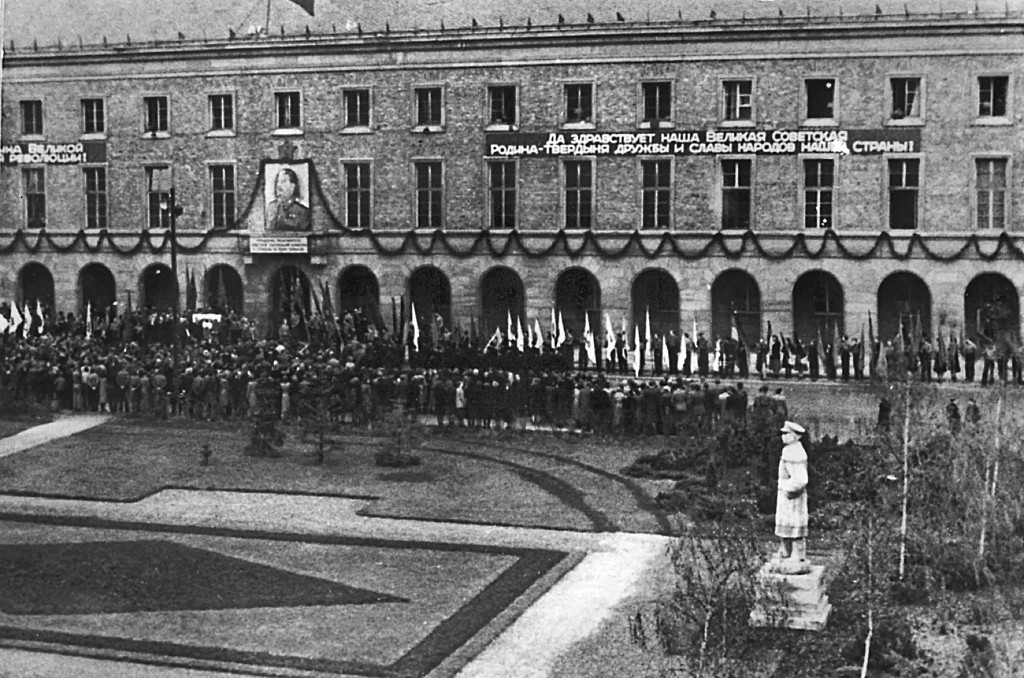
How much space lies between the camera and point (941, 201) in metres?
52.7

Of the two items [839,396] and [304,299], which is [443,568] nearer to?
[839,396]

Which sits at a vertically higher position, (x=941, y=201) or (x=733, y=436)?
(x=941, y=201)

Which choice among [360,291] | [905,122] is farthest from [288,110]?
[905,122]

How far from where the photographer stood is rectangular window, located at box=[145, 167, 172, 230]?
5731 cm

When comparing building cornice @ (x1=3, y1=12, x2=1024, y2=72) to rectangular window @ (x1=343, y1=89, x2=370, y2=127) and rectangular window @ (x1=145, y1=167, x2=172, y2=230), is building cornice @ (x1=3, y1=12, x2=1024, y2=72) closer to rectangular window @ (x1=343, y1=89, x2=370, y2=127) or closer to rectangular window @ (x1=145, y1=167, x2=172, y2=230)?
rectangular window @ (x1=343, y1=89, x2=370, y2=127)

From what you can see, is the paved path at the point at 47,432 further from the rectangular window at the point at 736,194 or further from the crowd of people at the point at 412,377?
the rectangular window at the point at 736,194

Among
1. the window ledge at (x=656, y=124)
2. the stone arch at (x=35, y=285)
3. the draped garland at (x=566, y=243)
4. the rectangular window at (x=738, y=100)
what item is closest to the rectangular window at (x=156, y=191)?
the draped garland at (x=566, y=243)

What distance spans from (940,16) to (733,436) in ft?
82.1

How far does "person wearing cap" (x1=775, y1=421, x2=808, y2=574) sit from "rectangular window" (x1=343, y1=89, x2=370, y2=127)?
37.1m

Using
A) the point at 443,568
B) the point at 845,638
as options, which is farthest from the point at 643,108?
the point at 845,638

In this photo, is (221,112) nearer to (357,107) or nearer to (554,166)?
(357,107)

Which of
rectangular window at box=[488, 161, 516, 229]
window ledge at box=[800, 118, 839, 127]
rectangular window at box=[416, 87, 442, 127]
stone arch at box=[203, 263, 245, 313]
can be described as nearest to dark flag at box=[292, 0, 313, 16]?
rectangular window at box=[416, 87, 442, 127]

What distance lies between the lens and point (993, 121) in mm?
52219

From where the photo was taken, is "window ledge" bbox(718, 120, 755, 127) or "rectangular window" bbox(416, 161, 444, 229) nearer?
"window ledge" bbox(718, 120, 755, 127)
